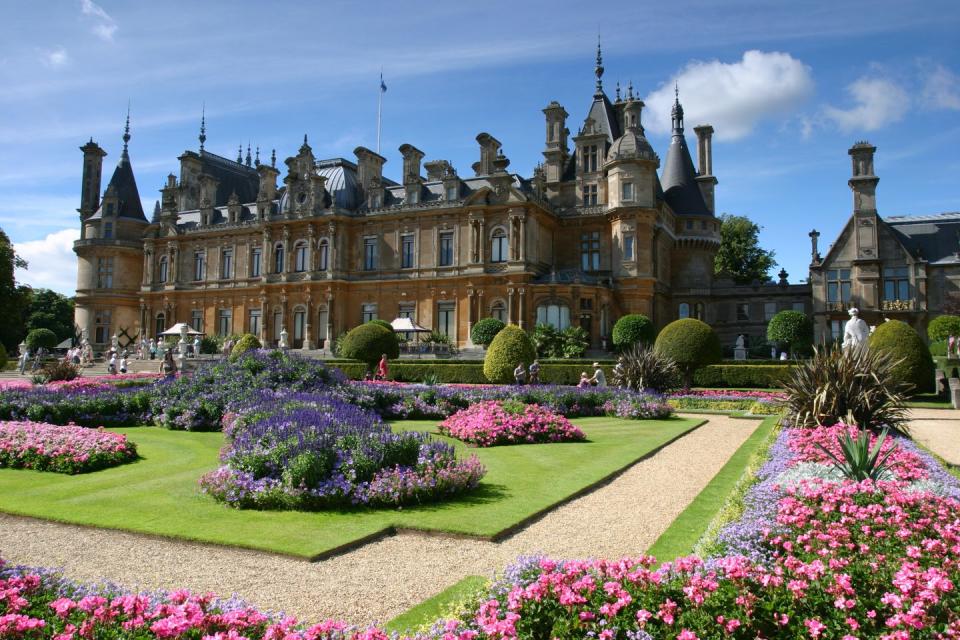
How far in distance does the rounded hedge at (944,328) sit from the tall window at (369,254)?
33602mm

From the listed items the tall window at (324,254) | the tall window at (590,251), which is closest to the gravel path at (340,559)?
the tall window at (590,251)

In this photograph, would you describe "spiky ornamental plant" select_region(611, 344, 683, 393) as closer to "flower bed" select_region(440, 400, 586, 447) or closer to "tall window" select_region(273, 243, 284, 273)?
"flower bed" select_region(440, 400, 586, 447)

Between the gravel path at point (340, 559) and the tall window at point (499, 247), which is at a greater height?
the tall window at point (499, 247)

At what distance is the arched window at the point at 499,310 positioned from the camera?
4161cm

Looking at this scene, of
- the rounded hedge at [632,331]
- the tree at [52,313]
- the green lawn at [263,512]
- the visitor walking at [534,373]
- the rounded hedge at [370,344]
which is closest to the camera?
the green lawn at [263,512]

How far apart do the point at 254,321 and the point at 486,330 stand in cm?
2073

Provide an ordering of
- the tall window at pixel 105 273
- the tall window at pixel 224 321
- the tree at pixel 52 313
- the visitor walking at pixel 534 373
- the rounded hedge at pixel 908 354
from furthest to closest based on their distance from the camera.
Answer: the tree at pixel 52 313 → the tall window at pixel 105 273 → the tall window at pixel 224 321 → the visitor walking at pixel 534 373 → the rounded hedge at pixel 908 354

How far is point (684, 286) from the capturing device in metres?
47.4

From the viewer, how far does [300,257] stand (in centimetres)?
4869

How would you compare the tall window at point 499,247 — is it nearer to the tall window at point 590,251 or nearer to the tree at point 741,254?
the tall window at point 590,251

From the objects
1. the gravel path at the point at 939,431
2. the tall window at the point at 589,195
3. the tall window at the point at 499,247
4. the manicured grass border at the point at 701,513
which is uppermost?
the tall window at the point at 589,195

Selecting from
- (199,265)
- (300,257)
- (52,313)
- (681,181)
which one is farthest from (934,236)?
(52,313)

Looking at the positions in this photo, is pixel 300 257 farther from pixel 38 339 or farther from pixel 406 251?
pixel 38 339

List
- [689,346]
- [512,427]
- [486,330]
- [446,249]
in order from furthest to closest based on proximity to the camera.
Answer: [446,249] < [486,330] < [689,346] < [512,427]
